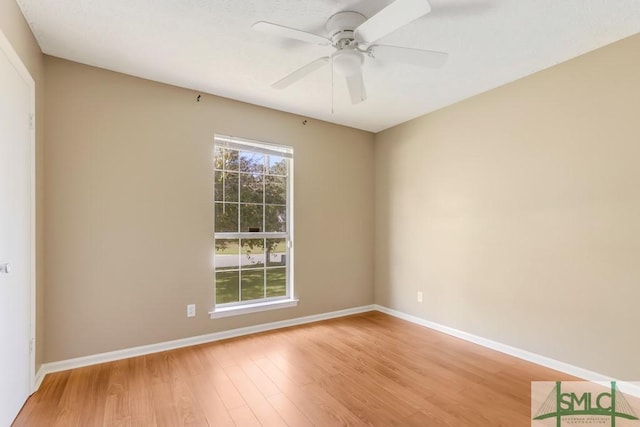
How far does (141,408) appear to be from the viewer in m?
2.05

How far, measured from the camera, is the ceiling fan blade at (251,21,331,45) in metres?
1.71

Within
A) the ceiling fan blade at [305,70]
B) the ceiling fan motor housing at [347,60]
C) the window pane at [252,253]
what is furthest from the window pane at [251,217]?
the ceiling fan motor housing at [347,60]

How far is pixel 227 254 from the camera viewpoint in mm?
3406

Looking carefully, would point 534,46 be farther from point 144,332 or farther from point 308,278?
point 144,332

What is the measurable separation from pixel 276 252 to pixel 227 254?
599 mm

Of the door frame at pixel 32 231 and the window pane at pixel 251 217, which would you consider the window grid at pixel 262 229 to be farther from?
the door frame at pixel 32 231

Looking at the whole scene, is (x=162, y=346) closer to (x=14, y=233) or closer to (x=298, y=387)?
(x=298, y=387)

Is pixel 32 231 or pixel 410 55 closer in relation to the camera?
pixel 410 55

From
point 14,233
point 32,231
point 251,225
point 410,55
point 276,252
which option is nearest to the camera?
point 14,233

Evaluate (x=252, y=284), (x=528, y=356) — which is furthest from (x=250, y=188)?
(x=528, y=356)

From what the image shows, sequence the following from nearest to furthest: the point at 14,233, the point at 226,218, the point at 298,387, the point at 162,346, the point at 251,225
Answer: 1. the point at 14,233
2. the point at 298,387
3. the point at 162,346
4. the point at 226,218
5. the point at 251,225

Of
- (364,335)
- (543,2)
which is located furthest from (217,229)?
(543,2)

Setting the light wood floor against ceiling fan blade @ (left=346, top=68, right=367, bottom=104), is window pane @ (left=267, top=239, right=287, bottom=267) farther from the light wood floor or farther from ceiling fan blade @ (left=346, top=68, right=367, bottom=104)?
ceiling fan blade @ (left=346, top=68, right=367, bottom=104)

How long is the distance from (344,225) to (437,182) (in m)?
1.28
